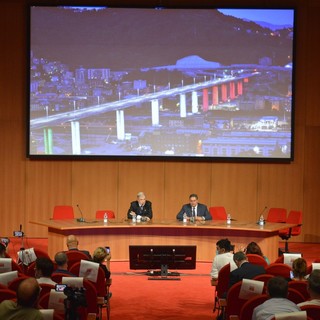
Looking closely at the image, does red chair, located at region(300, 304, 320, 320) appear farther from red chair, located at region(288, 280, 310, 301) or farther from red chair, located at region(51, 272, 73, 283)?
red chair, located at region(51, 272, 73, 283)

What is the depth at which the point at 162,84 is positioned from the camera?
1527 cm

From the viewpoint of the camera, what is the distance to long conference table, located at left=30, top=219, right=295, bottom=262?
12.2m

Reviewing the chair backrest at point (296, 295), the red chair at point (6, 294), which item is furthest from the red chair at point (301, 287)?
the red chair at point (6, 294)

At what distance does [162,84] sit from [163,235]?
Result: 13.1 feet

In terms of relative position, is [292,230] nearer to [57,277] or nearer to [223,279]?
[223,279]

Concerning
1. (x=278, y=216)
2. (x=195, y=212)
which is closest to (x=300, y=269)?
(x=195, y=212)

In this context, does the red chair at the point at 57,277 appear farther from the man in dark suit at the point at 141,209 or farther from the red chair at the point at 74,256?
the man in dark suit at the point at 141,209

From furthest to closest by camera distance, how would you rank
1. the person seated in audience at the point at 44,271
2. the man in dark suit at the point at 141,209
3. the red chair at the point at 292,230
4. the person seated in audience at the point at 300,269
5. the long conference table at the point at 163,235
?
1. the red chair at the point at 292,230
2. the man in dark suit at the point at 141,209
3. the long conference table at the point at 163,235
4. the person seated in audience at the point at 300,269
5. the person seated in audience at the point at 44,271

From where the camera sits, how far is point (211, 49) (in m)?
15.3

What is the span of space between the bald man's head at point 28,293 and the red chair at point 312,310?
2.19 meters

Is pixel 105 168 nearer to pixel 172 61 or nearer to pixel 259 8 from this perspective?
pixel 172 61

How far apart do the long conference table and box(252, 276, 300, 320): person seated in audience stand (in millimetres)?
6312

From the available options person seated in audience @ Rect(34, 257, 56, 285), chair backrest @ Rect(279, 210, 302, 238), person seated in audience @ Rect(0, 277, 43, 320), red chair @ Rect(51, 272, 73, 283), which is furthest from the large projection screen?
person seated in audience @ Rect(0, 277, 43, 320)

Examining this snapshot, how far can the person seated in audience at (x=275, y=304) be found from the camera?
5652mm
